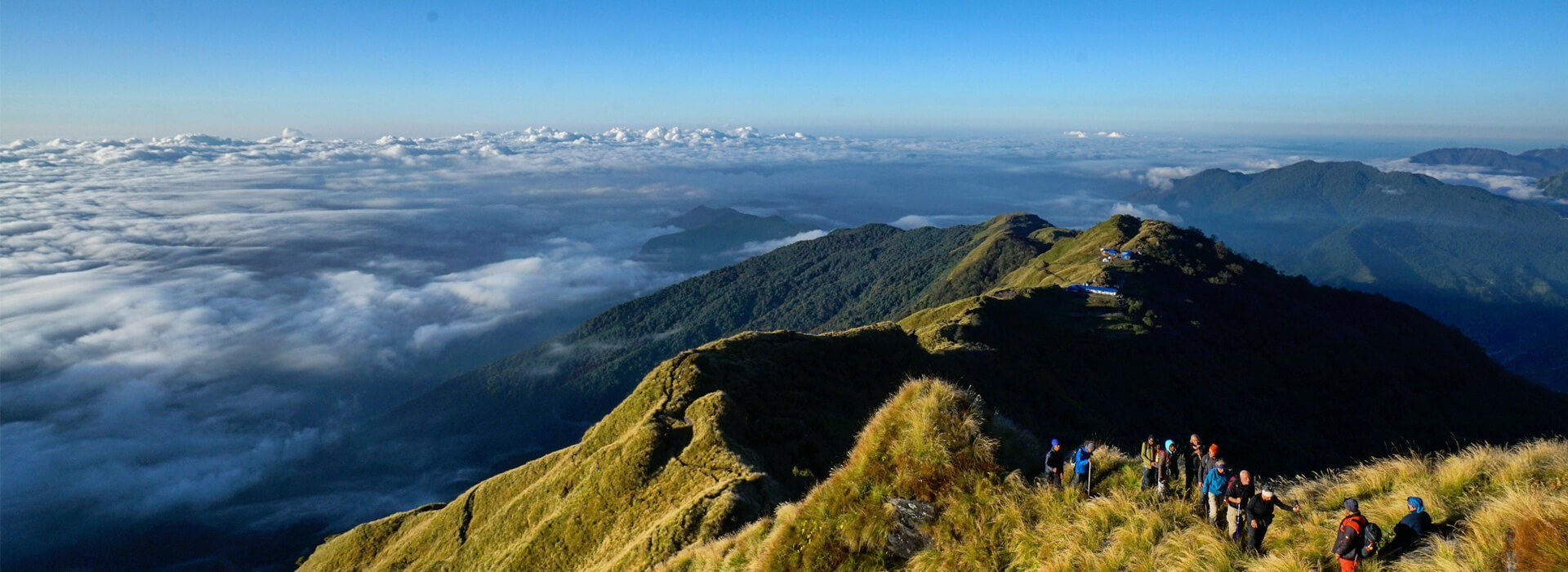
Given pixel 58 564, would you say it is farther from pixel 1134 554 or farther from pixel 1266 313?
pixel 1266 313

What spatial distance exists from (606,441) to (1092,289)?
101 m

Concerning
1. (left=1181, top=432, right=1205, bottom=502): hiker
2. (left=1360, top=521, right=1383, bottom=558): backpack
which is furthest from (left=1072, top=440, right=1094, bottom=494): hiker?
(left=1360, top=521, right=1383, bottom=558): backpack

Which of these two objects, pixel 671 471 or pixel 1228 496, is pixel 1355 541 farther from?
pixel 671 471

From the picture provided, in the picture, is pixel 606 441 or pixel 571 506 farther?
pixel 606 441

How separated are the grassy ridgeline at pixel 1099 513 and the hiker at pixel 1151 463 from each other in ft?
1.01

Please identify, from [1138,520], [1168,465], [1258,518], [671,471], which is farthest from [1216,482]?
[671,471]

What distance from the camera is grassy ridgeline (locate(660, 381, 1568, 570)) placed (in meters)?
9.64

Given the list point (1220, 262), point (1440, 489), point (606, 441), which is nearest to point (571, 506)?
point (606, 441)

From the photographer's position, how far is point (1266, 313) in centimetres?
12619

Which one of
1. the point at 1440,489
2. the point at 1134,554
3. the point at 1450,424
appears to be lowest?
the point at 1450,424

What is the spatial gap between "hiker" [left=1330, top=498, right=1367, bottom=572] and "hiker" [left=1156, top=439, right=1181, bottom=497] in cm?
355

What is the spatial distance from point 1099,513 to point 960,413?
4103 mm

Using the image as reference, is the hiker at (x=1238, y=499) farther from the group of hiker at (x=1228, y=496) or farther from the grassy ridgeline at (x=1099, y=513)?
the grassy ridgeline at (x=1099, y=513)

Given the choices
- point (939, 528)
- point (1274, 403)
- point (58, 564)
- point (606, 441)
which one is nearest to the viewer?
point (939, 528)
